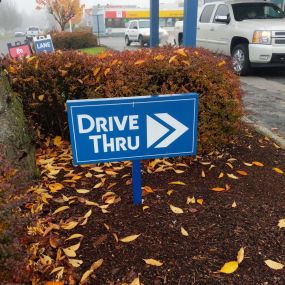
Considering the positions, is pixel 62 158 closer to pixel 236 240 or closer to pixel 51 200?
pixel 51 200

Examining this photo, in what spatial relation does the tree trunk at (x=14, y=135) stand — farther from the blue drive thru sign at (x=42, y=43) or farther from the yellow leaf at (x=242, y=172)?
the blue drive thru sign at (x=42, y=43)

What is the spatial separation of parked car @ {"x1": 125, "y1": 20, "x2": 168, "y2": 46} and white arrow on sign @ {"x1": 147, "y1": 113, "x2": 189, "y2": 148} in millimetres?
22589

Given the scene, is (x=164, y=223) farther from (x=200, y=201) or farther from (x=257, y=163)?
(x=257, y=163)

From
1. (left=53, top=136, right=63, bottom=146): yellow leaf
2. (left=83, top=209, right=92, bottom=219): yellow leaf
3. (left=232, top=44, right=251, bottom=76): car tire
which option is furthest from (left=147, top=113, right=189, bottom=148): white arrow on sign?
(left=232, top=44, right=251, bottom=76): car tire

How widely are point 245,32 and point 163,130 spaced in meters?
8.05

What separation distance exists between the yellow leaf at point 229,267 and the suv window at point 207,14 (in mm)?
10466

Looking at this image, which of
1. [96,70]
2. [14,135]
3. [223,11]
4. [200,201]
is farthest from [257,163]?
[223,11]

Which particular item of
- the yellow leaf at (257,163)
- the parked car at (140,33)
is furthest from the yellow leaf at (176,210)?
the parked car at (140,33)

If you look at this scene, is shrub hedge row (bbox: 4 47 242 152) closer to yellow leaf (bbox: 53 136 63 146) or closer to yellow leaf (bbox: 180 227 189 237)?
yellow leaf (bbox: 53 136 63 146)

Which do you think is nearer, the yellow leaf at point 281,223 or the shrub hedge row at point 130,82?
the yellow leaf at point 281,223

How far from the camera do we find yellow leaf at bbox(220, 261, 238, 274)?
2193 mm

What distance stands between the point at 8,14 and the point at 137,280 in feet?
349

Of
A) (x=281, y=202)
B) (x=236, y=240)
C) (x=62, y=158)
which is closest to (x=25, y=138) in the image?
(x=62, y=158)

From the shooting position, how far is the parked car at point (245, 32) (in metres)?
9.18
